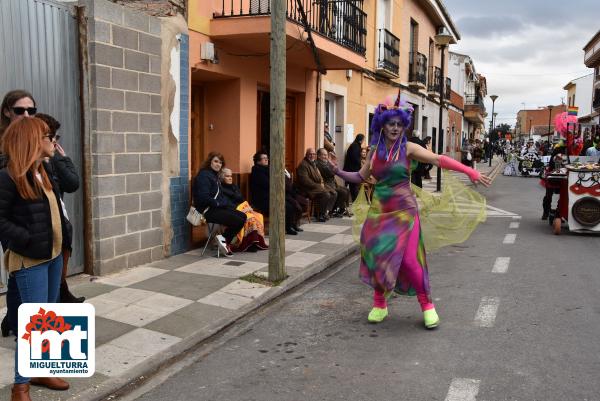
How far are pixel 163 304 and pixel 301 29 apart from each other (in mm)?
5352

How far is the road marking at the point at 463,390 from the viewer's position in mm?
3535

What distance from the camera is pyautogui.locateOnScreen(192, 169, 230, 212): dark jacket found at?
7418mm

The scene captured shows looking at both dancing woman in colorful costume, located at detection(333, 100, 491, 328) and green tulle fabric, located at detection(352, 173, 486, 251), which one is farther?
green tulle fabric, located at detection(352, 173, 486, 251)

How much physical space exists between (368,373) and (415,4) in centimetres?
1889

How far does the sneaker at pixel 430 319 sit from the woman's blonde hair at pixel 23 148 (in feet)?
10.8

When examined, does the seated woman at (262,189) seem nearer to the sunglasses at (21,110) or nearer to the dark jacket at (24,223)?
the sunglasses at (21,110)

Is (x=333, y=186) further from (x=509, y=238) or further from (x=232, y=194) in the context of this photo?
(x=232, y=194)

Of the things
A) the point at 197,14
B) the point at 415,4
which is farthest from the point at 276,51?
the point at 415,4

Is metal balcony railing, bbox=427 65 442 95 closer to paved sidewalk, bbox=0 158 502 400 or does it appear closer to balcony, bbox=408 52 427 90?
balcony, bbox=408 52 427 90

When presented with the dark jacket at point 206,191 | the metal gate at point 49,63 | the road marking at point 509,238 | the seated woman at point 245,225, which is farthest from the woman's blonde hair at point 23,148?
the road marking at point 509,238

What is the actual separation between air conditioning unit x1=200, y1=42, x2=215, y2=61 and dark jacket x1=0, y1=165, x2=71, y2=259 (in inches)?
211

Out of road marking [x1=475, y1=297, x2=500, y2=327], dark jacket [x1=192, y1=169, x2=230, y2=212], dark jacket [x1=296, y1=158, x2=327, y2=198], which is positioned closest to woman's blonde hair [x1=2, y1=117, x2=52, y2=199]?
road marking [x1=475, y1=297, x2=500, y2=327]

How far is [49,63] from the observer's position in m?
5.77

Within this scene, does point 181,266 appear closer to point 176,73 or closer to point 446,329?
point 176,73
